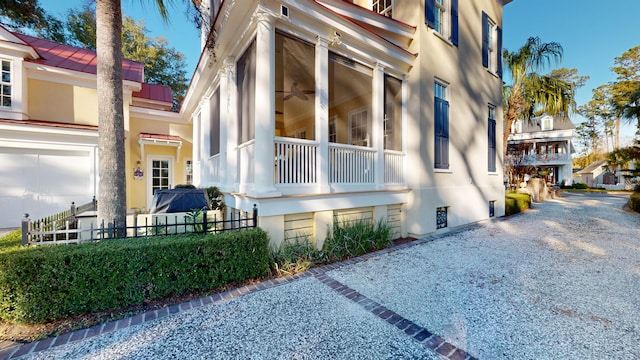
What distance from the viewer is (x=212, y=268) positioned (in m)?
3.58

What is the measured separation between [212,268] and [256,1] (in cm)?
444

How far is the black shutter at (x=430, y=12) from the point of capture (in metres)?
6.67

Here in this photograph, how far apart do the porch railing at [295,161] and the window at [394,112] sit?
3.02 metres

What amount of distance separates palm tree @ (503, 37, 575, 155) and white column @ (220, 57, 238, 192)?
13028 mm

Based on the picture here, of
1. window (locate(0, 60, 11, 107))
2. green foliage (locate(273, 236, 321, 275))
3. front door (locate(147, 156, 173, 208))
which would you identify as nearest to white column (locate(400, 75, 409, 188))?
green foliage (locate(273, 236, 321, 275))

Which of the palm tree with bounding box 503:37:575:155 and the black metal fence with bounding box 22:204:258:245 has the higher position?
the palm tree with bounding box 503:37:575:155

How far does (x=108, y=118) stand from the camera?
388 cm

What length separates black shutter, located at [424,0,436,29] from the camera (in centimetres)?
667

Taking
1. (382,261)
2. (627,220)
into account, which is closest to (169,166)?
(382,261)

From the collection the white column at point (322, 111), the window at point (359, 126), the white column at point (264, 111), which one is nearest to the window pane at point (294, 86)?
the white column at point (322, 111)

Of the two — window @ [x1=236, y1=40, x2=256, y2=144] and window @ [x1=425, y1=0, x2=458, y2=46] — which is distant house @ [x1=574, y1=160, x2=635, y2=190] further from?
window @ [x1=236, y1=40, x2=256, y2=144]

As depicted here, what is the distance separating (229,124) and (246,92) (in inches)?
44.1

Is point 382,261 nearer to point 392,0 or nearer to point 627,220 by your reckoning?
point 392,0

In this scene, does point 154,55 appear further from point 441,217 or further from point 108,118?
point 441,217
